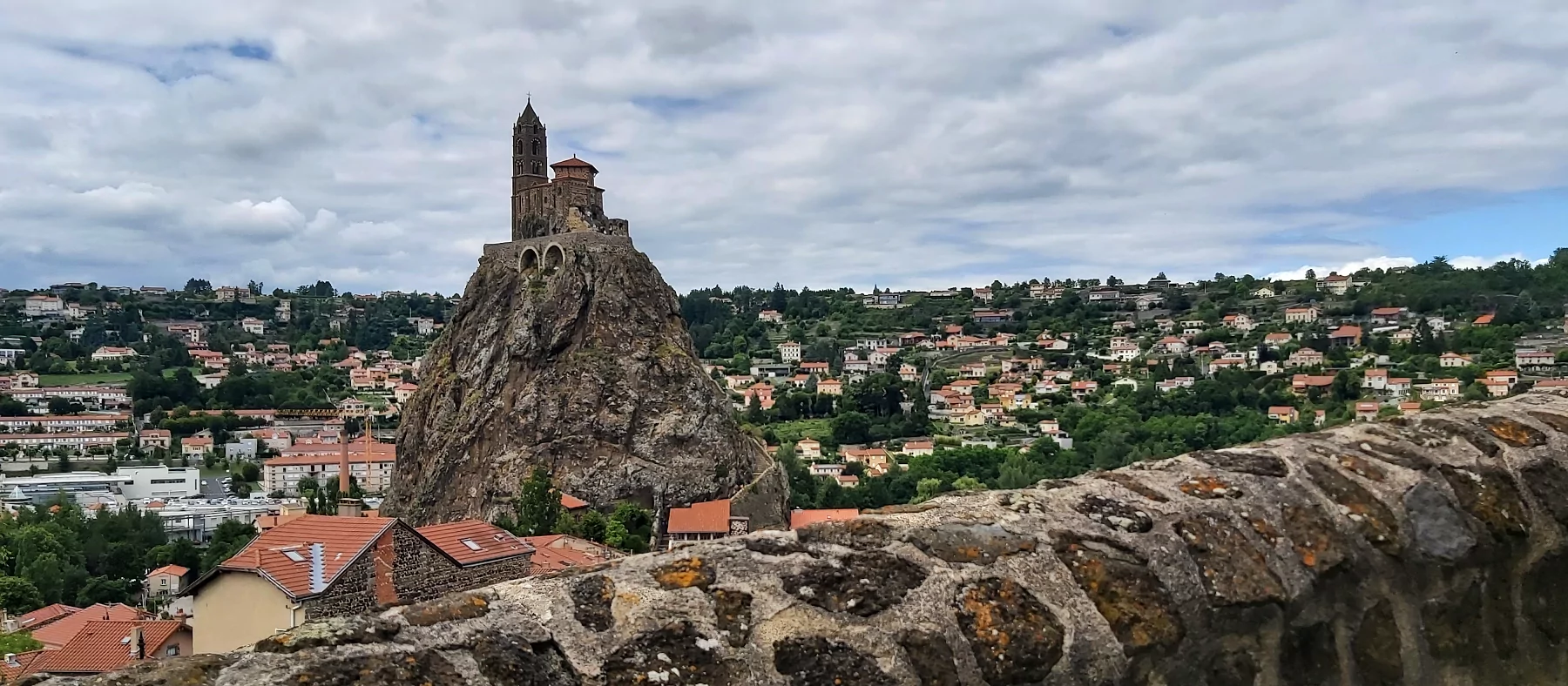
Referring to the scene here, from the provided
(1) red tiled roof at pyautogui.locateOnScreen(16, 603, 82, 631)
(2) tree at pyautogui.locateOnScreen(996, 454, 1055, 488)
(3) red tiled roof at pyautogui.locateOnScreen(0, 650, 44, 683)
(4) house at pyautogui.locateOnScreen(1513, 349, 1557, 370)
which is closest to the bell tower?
(2) tree at pyautogui.locateOnScreen(996, 454, 1055, 488)

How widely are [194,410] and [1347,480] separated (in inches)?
4198

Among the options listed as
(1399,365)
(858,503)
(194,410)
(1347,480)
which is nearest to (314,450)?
(194,410)

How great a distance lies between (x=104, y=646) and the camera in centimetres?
1761

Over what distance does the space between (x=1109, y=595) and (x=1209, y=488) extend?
0.56m

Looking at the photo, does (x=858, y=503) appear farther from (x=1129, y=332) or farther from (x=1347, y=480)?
(x=1129, y=332)

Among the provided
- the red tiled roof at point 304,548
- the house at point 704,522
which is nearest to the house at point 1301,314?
the house at point 704,522

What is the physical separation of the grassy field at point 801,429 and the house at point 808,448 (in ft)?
5.02

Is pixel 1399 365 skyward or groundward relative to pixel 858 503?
skyward

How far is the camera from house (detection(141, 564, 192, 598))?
3659cm

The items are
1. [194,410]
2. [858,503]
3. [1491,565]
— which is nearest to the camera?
[1491,565]

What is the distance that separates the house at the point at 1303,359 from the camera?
88.7 m

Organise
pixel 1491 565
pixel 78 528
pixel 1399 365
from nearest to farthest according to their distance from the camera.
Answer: pixel 1491 565, pixel 78 528, pixel 1399 365

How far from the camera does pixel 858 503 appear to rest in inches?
1925

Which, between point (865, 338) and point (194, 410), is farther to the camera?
point (865, 338)
